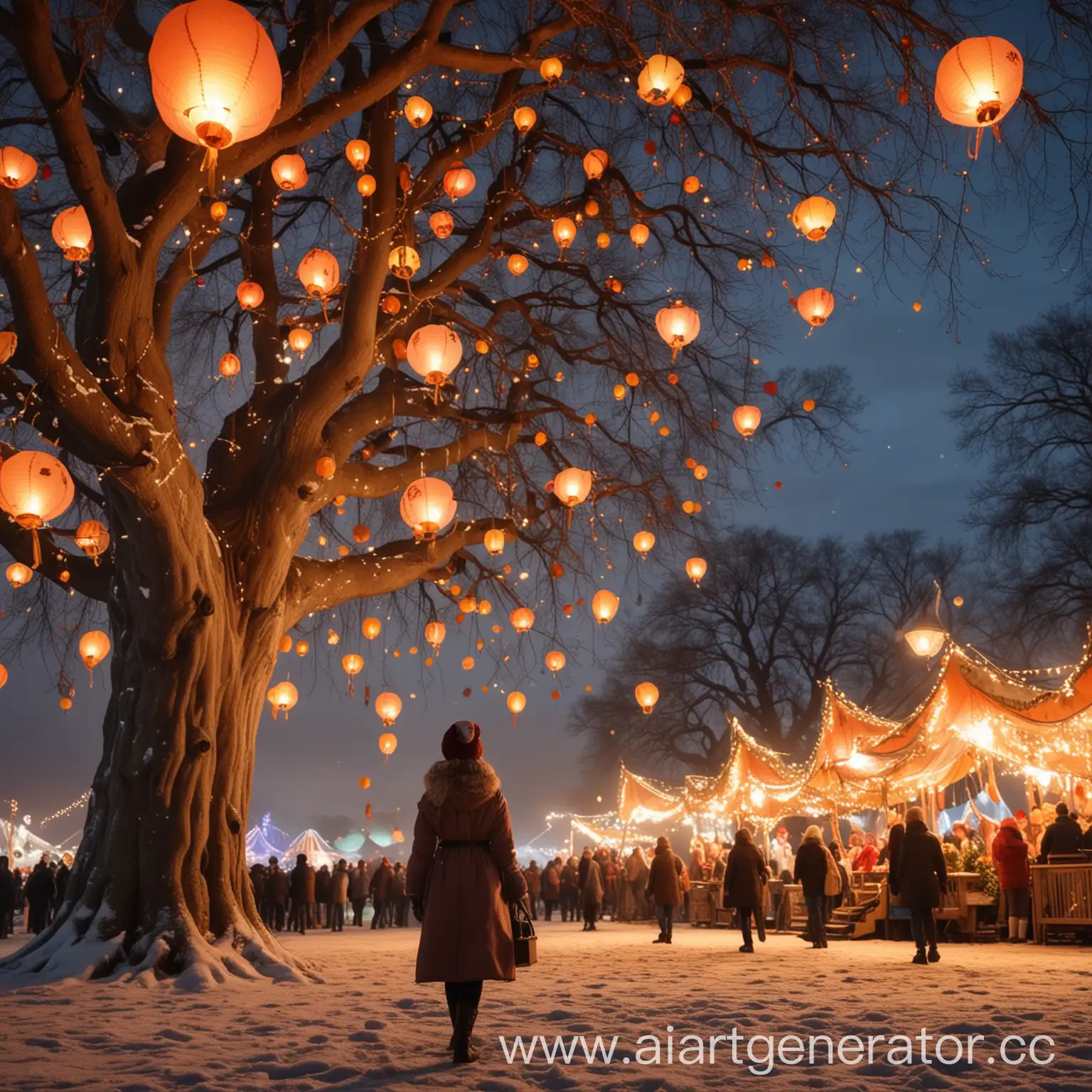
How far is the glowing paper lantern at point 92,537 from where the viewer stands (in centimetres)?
1055

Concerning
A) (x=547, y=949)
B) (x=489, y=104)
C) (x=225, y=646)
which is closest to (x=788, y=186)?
(x=489, y=104)

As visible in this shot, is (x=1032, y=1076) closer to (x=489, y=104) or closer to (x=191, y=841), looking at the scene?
(x=191, y=841)

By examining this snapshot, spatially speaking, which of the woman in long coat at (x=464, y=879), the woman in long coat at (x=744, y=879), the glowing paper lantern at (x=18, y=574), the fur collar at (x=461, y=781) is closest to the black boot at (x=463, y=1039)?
the woman in long coat at (x=464, y=879)

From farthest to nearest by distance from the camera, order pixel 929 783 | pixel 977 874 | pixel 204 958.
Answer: pixel 929 783, pixel 977 874, pixel 204 958

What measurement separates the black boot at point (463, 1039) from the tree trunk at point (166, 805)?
12.8 ft

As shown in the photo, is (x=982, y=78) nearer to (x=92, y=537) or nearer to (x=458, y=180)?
(x=458, y=180)

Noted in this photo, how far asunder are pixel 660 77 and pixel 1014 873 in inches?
416

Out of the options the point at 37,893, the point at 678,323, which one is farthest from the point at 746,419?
the point at 37,893

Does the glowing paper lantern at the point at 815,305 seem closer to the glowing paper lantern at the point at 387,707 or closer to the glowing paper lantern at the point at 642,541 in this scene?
the glowing paper lantern at the point at 642,541

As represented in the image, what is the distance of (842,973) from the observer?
894 cm

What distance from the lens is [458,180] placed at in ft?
36.3

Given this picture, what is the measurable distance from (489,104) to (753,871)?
9439mm

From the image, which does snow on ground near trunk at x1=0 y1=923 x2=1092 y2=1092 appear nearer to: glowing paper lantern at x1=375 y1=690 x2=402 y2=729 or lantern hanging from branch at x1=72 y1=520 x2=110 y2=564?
A: lantern hanging from branch at x1=72 y1=520 x2=110 y2=564

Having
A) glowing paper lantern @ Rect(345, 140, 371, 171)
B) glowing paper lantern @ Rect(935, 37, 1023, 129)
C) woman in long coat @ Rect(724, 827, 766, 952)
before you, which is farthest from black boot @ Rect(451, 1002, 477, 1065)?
woman in long coat @ Rect(724, 827, 766, 952)
